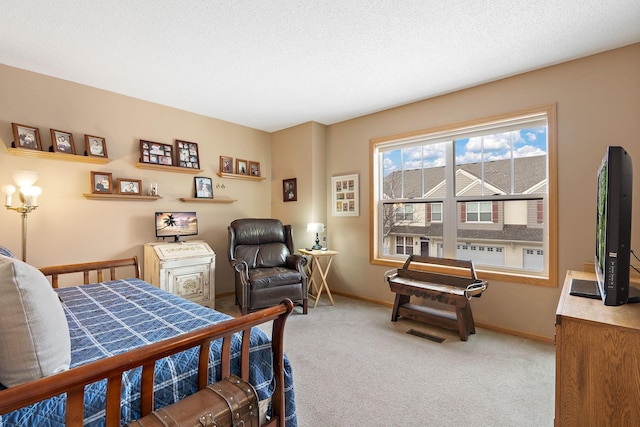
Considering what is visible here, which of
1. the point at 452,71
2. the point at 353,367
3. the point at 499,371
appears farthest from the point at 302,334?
the point at 452,71

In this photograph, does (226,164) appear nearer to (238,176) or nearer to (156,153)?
(238,176)

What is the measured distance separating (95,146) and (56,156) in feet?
1.18

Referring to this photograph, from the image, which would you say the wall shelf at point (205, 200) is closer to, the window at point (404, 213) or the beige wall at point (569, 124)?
the window at point (404, 213)

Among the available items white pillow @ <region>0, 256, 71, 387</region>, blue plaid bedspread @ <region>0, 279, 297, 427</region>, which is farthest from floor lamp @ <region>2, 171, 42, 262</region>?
white pillow @ <region>0, 256, 71, 387</region>

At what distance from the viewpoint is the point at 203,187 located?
4234 mm

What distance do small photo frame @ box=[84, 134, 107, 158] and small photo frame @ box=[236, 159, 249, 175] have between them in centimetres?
172

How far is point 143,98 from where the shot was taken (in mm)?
3668

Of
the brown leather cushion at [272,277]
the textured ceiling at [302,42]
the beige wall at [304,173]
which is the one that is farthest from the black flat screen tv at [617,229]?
the beige wall at [304,173]

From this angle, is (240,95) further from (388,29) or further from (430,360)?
(430,360)

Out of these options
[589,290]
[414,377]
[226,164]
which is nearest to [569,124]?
[589,290]

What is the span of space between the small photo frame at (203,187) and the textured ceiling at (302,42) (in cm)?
123

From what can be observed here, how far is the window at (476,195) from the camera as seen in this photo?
9.74 ft

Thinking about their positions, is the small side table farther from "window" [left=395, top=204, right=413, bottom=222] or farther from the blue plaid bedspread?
the blue plaid bedspread

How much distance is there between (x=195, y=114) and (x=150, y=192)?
1.28m
